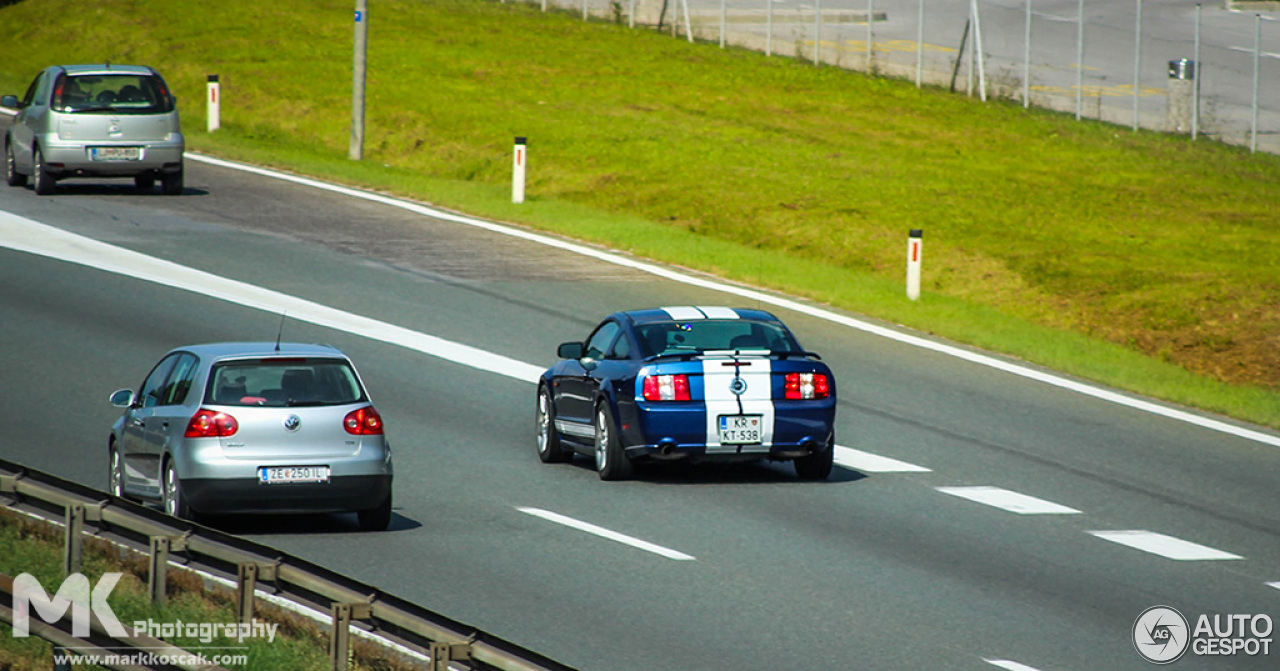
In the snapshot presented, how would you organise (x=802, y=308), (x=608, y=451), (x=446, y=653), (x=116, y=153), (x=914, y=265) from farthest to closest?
(x=116, y=153), (x=914, y=265), (x=802, y=308), (x=608, y=451), (x=446, y=653)

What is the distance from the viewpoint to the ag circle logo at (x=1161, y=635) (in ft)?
33.4

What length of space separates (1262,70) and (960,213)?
22951 mm

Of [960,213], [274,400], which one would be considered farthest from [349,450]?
[960,213]

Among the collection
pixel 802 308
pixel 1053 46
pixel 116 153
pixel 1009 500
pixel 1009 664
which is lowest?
pixel 1009 500

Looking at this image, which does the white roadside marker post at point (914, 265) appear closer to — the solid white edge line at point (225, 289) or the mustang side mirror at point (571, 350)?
the solid white edge line at point (225, 289)

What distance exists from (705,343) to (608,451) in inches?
67.2

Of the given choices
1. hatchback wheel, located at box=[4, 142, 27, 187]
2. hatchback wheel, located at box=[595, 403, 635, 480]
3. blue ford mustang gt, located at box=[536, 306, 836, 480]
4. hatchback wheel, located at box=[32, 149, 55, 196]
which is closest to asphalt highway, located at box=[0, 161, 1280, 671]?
hatchback wheel, located at box=[595, 403, 635, 480]

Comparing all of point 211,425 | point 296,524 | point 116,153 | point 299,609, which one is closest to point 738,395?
point 296,524

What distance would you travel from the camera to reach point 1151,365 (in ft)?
71.2

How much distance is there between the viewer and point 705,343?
16.0 metres

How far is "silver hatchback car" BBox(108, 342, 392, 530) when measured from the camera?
11852mm

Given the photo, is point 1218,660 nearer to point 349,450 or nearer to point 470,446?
point 349,450

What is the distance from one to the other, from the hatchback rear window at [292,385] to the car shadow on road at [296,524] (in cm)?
101

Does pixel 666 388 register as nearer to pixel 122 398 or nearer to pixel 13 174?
pixel 122 398
